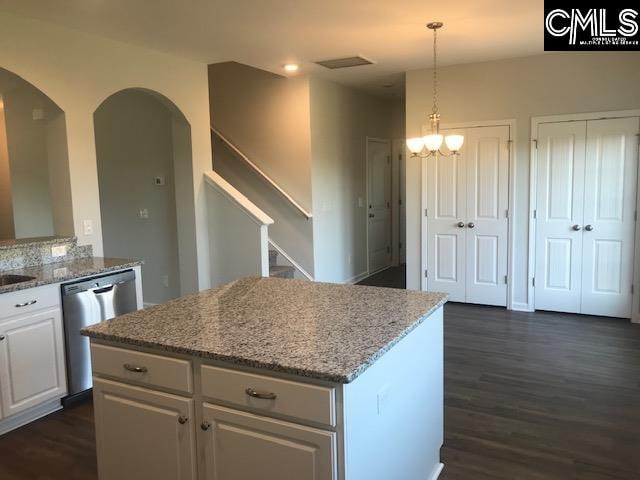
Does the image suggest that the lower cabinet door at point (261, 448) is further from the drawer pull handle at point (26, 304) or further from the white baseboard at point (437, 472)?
the drawer pull handle at point (26, 304)

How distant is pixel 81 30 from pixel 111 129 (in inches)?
70.1

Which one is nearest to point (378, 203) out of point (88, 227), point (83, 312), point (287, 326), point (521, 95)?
point (521, 95)

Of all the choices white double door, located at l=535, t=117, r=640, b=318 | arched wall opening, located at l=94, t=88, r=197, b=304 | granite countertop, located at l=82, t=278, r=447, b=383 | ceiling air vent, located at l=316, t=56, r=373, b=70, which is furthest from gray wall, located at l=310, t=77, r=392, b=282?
granite countertop, located at l=82, t=278, r=447, b=383

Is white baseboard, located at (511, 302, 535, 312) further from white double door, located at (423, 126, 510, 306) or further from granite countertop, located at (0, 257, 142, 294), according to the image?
granite countertop, located at (0, 257, 142, 294)

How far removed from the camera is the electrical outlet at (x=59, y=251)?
3924 millimetres

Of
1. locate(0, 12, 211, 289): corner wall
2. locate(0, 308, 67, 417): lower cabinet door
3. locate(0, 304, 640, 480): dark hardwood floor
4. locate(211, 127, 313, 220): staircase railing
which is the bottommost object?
locate(0, 304, 640, 480): dark hardwood floor

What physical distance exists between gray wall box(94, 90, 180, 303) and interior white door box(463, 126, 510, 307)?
3.26 meters

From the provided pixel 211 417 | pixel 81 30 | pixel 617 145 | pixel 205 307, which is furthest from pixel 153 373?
pixel 617 145

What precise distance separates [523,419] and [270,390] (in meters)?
2.10

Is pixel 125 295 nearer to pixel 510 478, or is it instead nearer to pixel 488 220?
pixel 510 478

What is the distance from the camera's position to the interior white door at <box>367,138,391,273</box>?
785 centimetres

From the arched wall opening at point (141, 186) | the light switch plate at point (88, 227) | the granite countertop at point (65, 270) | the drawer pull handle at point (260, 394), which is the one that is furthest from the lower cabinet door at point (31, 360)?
the arched wall opening at point (141, 186)

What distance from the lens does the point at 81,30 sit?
13.3 feet

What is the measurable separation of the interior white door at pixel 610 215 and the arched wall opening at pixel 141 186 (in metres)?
4.24
